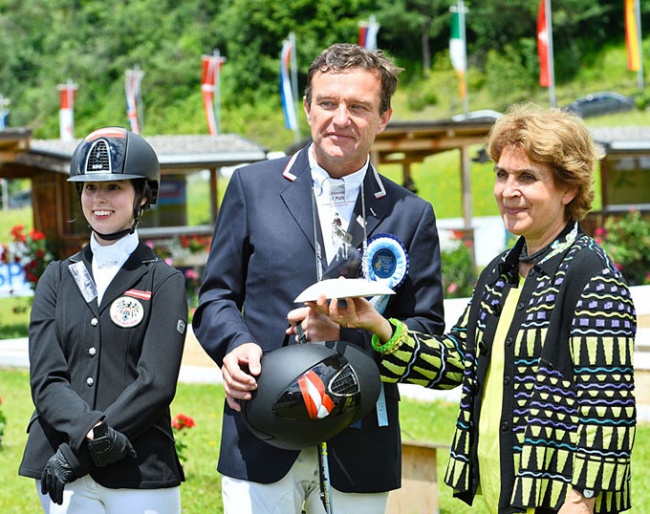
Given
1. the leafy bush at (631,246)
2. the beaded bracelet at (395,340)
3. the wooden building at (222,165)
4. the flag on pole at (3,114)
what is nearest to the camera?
the beaded bracelet at (395,340)

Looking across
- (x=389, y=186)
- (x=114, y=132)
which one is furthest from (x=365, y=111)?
(x=114, y=132)

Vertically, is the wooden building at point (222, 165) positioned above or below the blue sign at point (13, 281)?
above

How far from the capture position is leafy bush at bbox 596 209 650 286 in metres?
19.3

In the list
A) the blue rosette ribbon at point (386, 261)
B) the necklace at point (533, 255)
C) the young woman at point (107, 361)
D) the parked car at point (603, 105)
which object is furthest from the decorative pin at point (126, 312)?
the parked car at point (603, 105)

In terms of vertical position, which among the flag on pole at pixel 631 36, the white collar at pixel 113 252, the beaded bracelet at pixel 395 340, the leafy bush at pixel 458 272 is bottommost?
the leafy bush at pixel 458 272

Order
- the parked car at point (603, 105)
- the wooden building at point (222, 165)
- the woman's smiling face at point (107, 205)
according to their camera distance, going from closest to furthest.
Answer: the woman's smiling face at point (107, 205), the wooden building at point (222, 165), the parked car at point (603, 105)

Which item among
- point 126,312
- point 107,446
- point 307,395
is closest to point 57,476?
point 107,446

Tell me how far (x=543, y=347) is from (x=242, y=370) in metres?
0.95

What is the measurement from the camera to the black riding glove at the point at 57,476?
365 cm

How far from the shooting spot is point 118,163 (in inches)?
159

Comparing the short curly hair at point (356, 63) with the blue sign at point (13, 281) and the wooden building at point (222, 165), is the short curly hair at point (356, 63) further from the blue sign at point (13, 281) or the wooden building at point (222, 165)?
the blue sign at point (13, 281)

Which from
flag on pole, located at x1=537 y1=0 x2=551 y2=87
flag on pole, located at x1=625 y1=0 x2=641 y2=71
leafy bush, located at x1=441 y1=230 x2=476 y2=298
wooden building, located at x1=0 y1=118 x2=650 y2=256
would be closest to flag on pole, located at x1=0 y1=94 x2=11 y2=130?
wooden building, located at x1=0 y1=118 x2=650 y2=256

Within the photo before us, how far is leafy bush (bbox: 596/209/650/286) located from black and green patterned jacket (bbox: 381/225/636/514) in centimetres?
1661

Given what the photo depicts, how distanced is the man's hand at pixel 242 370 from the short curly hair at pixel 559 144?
103cm
